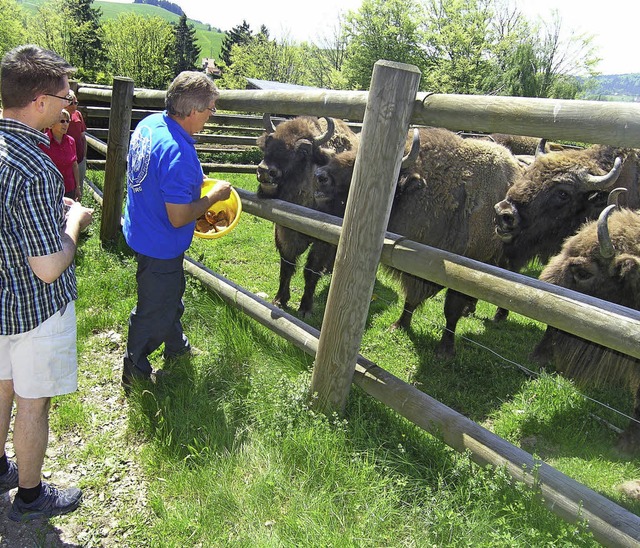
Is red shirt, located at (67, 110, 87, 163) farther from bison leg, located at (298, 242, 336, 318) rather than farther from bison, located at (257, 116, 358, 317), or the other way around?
bison leg, located at (298, 242, 336, 318)

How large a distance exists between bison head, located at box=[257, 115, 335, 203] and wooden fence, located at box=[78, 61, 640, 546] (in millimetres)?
1781

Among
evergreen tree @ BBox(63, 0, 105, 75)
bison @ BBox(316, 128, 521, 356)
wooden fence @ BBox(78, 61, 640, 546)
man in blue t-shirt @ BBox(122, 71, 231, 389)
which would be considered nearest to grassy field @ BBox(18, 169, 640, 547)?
wooden fence @ BBox(78, 61, 640, 546)

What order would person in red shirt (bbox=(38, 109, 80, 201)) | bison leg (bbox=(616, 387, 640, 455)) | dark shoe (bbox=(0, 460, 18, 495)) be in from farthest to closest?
person in red shirt (bbox=(38, 109, 80, 201)) < bison leg (bbox=(616, 387, 640, 455)) < dark shoe (bbox=(0, 460, 18, 495))

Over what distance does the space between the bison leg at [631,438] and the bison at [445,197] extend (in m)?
1.81

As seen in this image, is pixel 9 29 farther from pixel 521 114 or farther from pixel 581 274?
pixel 521 114

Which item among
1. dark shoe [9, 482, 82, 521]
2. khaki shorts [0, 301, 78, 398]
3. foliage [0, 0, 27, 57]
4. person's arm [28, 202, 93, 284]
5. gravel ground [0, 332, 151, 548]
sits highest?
foliage [0, 0, 27, 57]

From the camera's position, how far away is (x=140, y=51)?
44344 millimetres

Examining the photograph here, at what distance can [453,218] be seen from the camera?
5.22 metres

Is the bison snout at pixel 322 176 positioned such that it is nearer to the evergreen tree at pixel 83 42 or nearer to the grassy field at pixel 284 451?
the grassy field at pixel 284 451

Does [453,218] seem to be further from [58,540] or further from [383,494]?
[58,540]

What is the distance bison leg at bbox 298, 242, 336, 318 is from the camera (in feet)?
A: 18.6

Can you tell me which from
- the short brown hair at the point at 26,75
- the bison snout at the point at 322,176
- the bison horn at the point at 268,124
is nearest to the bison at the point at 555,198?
the bison snout at the point at 322,176

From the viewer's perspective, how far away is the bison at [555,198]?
4.73m

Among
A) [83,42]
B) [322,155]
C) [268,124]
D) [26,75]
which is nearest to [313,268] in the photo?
[322,155]
